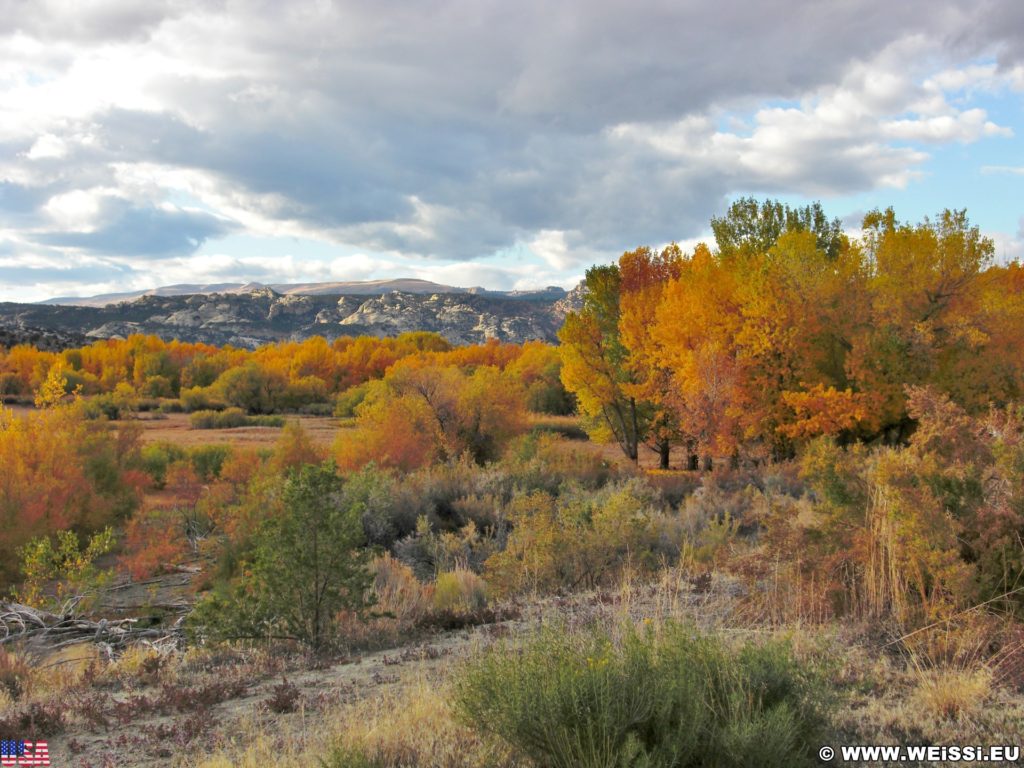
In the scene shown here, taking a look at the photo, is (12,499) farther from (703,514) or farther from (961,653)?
(961,653)

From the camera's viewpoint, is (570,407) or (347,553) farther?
(570,407)

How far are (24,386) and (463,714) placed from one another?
67464 millimetres

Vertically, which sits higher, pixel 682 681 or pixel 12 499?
pixel 682 681

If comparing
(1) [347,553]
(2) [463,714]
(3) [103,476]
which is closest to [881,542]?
(2) [463,714]

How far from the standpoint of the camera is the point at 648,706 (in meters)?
3.65

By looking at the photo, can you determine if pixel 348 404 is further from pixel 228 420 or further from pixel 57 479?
pixel 57 479

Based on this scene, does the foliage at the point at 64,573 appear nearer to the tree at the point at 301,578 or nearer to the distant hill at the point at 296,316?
the tree at the point at 301,578

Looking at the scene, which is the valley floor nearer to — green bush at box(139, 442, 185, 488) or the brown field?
green bush at box(139, 442, 185, 488)

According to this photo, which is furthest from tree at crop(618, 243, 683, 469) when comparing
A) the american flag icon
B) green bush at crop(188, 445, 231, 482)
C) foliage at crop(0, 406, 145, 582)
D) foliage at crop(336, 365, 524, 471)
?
the american flag icon

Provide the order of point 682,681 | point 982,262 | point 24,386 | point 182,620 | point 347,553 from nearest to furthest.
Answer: point 682,681, point 347,553, point 182,620, point 982,262, point 24,386

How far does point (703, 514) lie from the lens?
13.8m

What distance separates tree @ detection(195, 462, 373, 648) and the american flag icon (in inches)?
93.7

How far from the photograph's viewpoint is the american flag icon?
445cm

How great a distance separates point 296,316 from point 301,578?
16858 cm
